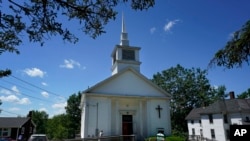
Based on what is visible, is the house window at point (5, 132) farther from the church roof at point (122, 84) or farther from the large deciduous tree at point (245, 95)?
the large deciduous tree at point (245, 95)

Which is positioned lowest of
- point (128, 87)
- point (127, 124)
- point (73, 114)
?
point (127, 124)

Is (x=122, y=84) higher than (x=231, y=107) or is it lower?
higher

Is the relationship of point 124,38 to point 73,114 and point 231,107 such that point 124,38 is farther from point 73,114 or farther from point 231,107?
point 73,114

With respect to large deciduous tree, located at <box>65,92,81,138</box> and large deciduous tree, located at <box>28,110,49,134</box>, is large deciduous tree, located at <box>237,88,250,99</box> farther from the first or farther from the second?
large deciduous tree, located at <box>28,110,49,134</box>

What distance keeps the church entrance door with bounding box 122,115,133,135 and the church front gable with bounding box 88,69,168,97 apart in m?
2.49

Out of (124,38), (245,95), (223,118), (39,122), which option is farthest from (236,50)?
(39,122)

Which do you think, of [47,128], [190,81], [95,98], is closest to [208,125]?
[190,81]

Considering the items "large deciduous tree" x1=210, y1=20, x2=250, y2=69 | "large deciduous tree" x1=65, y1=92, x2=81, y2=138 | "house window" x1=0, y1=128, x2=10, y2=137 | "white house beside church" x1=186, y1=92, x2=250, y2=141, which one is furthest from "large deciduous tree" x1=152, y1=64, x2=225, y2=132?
"large deciduous tree" x1=210, y1=20, x2=250, y2=69

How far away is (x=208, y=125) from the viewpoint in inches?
1500

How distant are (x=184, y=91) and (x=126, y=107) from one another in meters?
32.6

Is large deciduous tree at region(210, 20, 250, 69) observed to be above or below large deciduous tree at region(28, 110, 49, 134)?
above

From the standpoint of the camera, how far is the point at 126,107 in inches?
839

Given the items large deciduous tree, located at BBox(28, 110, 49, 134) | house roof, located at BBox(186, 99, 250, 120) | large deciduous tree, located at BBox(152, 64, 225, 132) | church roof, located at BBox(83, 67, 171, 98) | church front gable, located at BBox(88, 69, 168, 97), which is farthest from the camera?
large deciduous tree, located at BBox(28, 110, 49, 134)

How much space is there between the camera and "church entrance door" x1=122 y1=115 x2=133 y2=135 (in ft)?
67.8
